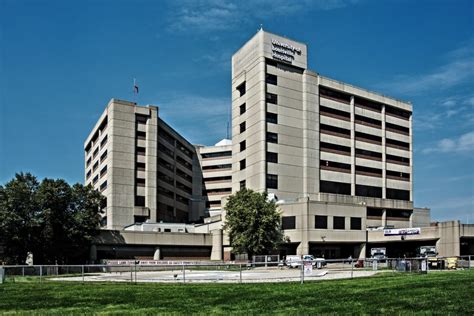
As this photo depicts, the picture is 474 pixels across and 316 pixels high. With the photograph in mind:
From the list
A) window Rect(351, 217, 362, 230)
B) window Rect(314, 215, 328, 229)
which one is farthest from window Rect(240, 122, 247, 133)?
window Rect(351, 217, 362, 230)

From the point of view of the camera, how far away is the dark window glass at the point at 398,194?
11938 cm

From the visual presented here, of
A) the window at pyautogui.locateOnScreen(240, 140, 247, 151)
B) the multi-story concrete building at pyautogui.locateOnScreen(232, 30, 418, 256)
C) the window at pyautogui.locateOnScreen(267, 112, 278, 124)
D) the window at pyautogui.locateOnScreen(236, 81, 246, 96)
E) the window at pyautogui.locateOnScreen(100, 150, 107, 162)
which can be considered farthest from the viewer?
the window at pyautogui.locateOnScreen(100, 150, 107, 162)

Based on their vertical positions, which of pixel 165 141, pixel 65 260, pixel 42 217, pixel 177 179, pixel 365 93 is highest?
pixel 365 93

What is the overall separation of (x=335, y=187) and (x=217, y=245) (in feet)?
85.9

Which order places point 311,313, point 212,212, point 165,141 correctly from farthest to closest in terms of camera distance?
1. point 212,212
2. point 165,141
3. point 311,313

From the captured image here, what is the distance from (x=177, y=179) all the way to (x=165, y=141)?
11.6 meters

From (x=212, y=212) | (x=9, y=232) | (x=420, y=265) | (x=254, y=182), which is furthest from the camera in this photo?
(x=212, y=212)

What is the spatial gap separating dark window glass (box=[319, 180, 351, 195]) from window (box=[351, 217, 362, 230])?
10635 mm

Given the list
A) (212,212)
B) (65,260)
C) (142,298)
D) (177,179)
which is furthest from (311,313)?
(212,212)

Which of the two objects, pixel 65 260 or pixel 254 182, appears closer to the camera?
pixel 65 260

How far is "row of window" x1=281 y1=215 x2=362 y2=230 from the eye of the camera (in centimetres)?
9538

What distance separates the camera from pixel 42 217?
7500 centimetres

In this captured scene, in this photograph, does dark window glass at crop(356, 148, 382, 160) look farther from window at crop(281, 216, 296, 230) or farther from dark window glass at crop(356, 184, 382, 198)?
window at crop(281, 216, 296, 230)

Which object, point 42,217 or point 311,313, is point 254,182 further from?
point 311,313
